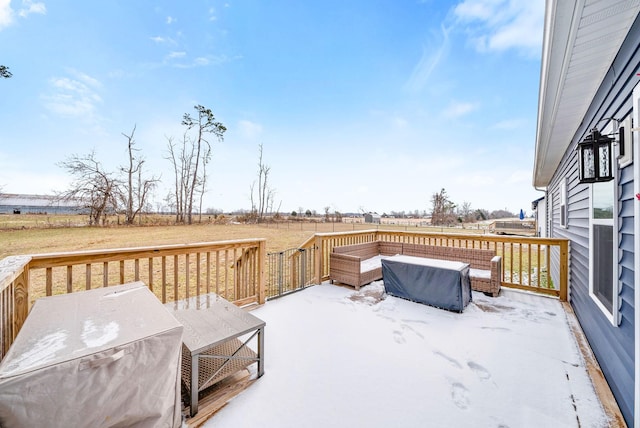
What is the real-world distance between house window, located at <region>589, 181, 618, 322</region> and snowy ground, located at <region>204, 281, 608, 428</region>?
25.1 inches

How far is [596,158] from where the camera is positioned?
1908mm

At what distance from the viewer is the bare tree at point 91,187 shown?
6.88 meters

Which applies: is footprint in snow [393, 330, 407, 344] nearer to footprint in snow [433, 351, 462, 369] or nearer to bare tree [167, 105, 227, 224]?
footprint in snow [433, 351, 462, 369]

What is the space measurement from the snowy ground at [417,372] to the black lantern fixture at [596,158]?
65.5 inches

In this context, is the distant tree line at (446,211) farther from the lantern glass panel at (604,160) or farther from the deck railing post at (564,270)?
the lantern glass panel at (604,160)

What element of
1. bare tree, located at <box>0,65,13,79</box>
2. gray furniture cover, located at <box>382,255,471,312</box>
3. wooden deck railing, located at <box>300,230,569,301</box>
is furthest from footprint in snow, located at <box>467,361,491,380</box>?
bare tree, located at <box>0,65,13,79</box>

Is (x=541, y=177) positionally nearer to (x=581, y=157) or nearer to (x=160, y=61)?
(x=581, y=157)

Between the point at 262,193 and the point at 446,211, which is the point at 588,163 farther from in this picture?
the point at 446,211

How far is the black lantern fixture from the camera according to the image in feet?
6.10

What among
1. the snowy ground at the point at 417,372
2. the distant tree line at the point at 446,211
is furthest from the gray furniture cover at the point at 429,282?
the distant tree line at the point at 446,211

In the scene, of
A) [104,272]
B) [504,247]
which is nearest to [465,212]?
[504,247]

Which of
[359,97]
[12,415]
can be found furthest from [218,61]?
[12,415]

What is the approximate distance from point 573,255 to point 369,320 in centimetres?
322

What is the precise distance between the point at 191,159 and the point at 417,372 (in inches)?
537
